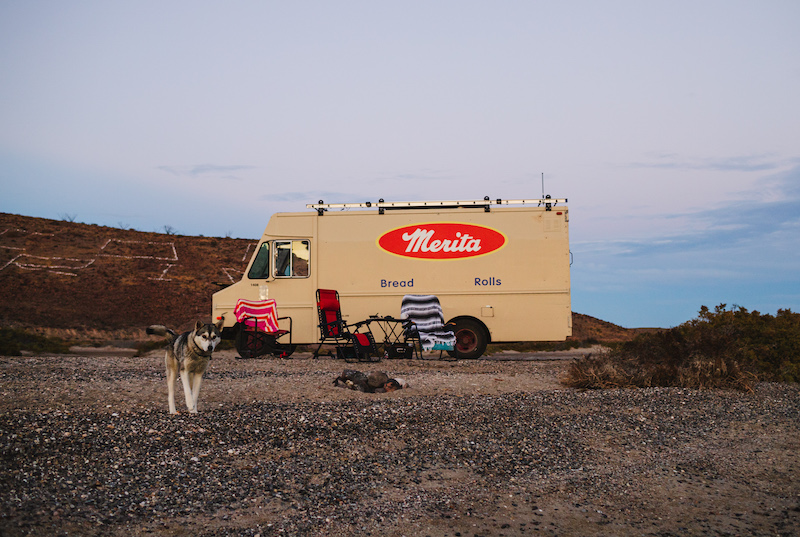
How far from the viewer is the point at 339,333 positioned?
13.4m

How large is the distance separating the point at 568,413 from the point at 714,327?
17.5 feet

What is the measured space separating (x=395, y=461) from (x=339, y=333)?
790 cm

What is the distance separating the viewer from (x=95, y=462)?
5.46m

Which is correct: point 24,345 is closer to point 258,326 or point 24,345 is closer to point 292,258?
point 258,326

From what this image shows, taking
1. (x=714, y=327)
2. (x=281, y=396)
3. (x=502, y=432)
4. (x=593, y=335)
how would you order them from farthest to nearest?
(x=593, y=335)
(x=714, y=327)
(x=281, y=396)
(x=502, y=432)

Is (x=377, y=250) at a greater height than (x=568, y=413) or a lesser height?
greater

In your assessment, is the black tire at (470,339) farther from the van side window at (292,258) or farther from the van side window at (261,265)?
the van side window at (261,265)

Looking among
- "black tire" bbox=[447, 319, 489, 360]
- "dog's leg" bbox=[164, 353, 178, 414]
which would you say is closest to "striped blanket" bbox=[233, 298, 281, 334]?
"black tire" bbox=[447, 319, 489, 360]

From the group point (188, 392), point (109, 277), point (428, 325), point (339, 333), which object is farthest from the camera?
point (109, 277)

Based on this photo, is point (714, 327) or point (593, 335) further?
point (593, 335)

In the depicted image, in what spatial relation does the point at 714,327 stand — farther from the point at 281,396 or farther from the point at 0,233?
→ the point at 0,233

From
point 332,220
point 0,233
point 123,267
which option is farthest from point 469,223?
point 0,233

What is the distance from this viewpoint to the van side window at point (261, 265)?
14.5m

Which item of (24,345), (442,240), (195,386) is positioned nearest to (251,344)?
(442,240)
